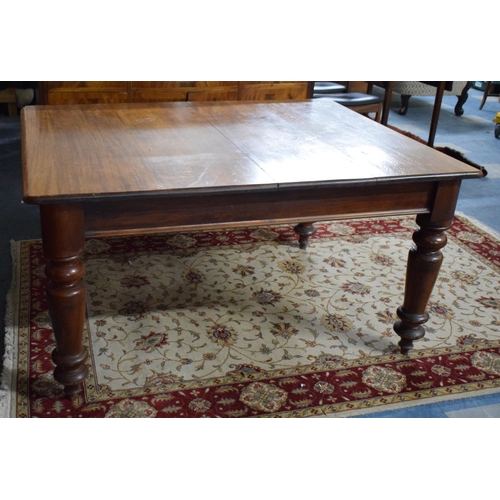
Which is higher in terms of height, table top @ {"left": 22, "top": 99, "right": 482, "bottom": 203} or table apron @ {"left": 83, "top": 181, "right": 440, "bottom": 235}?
table top @ {"left": 22, "top": 99, "right": 482, "bottom": 203}

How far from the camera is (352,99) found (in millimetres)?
4258

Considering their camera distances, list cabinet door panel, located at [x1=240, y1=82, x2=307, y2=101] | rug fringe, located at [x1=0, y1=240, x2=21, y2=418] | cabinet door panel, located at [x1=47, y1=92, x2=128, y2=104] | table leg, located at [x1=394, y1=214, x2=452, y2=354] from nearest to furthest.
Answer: rug fringe, located at [x1=0, y1=240, x2=21, y2=418], table leg, located at [x1=394, y1=214, x2=452, y2=354], cabinet door panel, located at [x1=47, y1=92, x2=128, y2=104], cabinet door panel, located at [x1=240, y1=82, x2=307, y2=101]

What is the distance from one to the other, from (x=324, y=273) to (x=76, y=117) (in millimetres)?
1217

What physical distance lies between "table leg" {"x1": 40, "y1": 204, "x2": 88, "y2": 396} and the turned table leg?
1.34 metres

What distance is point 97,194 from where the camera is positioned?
1.56 m

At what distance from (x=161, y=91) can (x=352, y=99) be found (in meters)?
1.40

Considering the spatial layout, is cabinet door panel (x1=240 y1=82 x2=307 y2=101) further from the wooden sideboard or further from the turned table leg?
the turned table leg

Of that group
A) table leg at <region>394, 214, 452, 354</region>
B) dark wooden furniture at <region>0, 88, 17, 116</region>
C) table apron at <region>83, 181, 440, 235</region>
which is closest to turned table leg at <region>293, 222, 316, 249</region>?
table leg at <region>394, 214, 452, 354</region>

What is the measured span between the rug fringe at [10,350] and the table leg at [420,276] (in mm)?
1297

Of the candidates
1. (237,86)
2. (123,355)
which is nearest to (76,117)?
(123,355)

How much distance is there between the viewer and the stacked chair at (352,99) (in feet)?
13.9

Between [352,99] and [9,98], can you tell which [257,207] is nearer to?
[352,99]

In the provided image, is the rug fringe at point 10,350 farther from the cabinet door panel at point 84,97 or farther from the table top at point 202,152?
the cabinet door panel at point 84,97

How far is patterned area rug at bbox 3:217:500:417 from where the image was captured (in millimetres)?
1886
